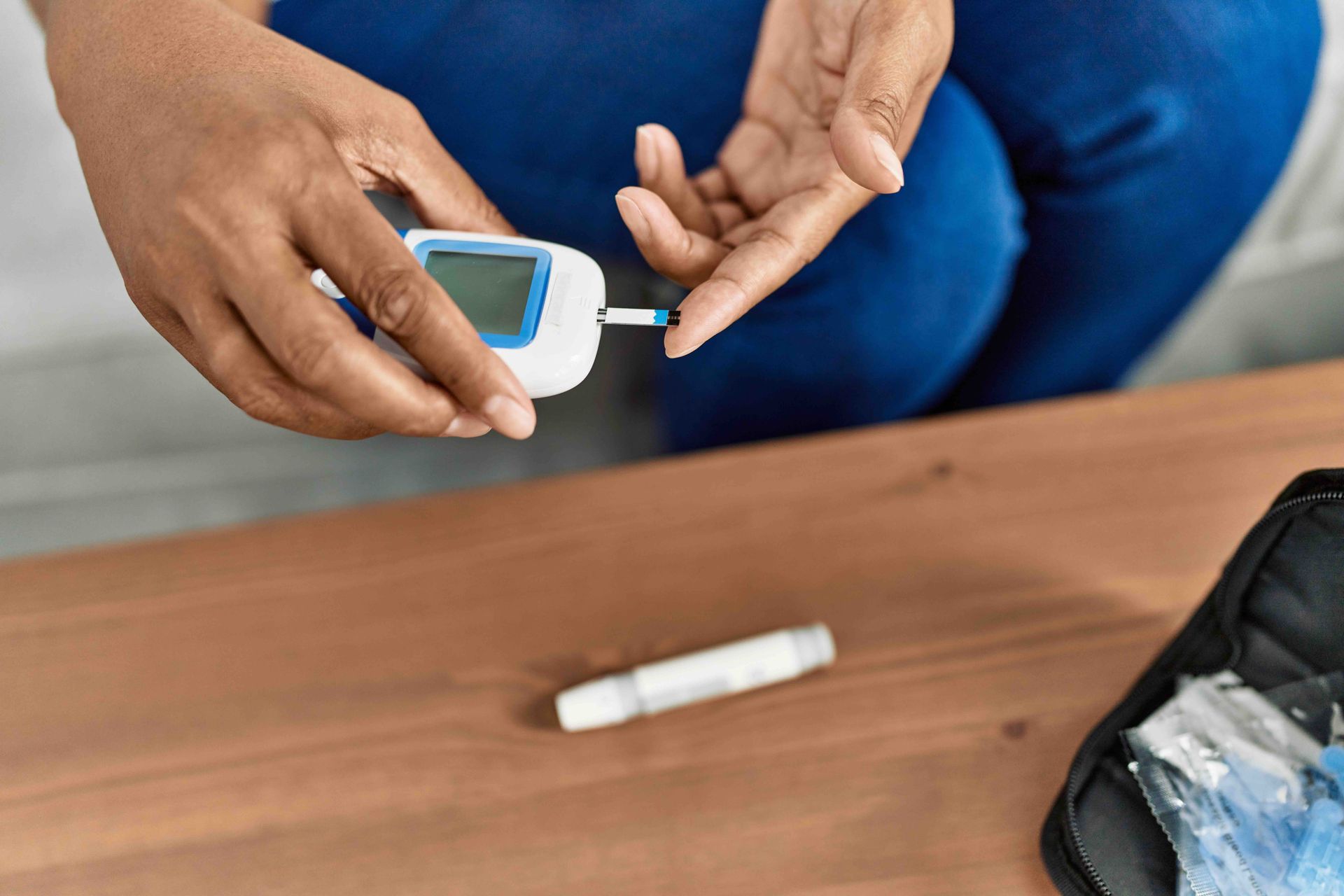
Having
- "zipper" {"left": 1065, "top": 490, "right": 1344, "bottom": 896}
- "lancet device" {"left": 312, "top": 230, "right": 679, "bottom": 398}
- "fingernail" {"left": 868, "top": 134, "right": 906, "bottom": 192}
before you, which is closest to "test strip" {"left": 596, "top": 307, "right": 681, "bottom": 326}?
"lancet device" {"left": 312, "top": 230, "right": 679, "bottom": 398}

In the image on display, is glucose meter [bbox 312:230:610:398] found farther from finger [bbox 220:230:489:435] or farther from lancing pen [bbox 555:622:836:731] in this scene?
lancing pen [bbox 555:622:836:731]

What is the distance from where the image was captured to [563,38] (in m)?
0.57

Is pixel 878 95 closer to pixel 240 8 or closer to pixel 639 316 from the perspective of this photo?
pixel 639 316

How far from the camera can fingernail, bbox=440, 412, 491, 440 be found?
1.13 feet

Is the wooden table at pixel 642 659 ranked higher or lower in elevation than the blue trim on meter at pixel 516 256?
lower

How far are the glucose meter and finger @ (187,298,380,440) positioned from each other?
0.04 m

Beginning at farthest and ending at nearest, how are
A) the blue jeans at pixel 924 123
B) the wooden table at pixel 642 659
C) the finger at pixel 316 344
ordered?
the blue jeans at pixel 924 123 → the wooden table at pixel 642 659 → the finger at pixel 316 344

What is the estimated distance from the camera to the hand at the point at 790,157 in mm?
362

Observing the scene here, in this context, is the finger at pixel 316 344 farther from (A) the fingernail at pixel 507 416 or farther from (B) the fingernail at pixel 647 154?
(B) the fingernail at pixel 647 154

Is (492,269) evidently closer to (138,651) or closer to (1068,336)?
(138,651)

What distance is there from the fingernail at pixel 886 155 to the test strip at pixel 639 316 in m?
0.10

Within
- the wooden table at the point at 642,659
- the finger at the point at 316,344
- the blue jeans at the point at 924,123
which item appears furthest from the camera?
the blue jeans at the point at 924,123

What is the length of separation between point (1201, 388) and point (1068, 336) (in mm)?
198

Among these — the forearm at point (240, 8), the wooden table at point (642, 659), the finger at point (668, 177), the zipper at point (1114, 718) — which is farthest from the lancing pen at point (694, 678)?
the forearm at point (240, 8)
